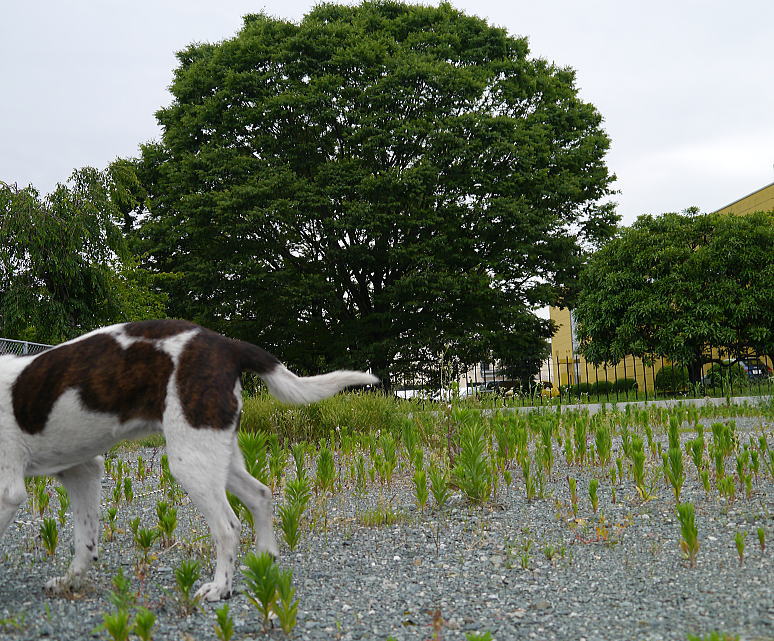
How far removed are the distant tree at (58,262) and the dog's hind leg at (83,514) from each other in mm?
12671

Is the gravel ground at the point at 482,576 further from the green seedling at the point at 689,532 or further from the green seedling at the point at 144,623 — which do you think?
the green seedling at the point at 144,623

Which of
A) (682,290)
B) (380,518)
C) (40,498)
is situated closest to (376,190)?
(682,290)

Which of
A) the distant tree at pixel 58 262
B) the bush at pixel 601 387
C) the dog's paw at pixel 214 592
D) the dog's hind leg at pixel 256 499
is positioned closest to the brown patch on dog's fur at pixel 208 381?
the dog's hind leg at pixel 256 499

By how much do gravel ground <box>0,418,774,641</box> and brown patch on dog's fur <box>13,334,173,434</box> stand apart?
84cm

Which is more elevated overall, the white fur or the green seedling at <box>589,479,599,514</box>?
the white fur

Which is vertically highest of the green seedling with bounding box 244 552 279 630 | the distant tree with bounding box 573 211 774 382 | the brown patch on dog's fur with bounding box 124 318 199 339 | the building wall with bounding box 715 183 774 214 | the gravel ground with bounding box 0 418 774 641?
the building wall with bounding box 715 183 774 214

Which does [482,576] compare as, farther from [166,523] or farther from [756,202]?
[756,202]

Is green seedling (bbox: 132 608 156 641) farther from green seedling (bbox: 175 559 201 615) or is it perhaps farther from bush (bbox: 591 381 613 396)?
bush (bbox: 591 381 613 396)

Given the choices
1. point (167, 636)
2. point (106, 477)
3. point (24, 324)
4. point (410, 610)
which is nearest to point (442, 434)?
point (106, 477)

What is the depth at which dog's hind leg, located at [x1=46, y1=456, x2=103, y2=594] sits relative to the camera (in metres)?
3.35

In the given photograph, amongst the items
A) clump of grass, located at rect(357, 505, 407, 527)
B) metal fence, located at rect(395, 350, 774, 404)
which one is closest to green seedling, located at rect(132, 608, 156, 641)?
clump of grass, located at rect(357, 505, 407, 527)

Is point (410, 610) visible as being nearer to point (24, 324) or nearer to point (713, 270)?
point (24, 324)

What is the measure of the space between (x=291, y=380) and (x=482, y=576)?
1.39 metres

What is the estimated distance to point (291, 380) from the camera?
11.3 feet
